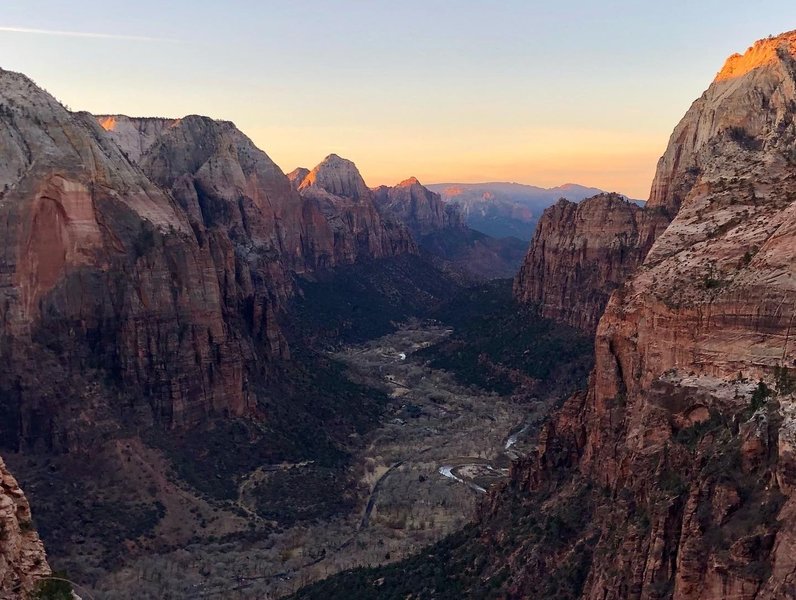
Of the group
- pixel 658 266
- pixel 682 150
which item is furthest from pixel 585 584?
pixel 682 150

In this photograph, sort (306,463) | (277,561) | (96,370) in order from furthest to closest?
(306,463) < (96,370) < (277,561)

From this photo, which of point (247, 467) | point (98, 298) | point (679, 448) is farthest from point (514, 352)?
point (679, 448)

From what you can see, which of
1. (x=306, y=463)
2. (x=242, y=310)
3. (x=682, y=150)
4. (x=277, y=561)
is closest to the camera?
(x=277, y=561)

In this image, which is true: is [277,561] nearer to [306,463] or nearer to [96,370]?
[306,463]

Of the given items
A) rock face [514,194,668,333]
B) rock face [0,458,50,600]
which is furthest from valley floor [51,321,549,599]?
rock face [0,458,50,600]

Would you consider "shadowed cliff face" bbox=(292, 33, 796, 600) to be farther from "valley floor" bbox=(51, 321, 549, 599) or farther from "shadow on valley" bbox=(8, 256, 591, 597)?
"shadow on valley" bbox=(8, 256, 591, 597)

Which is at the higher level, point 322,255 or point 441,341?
point 322,255
